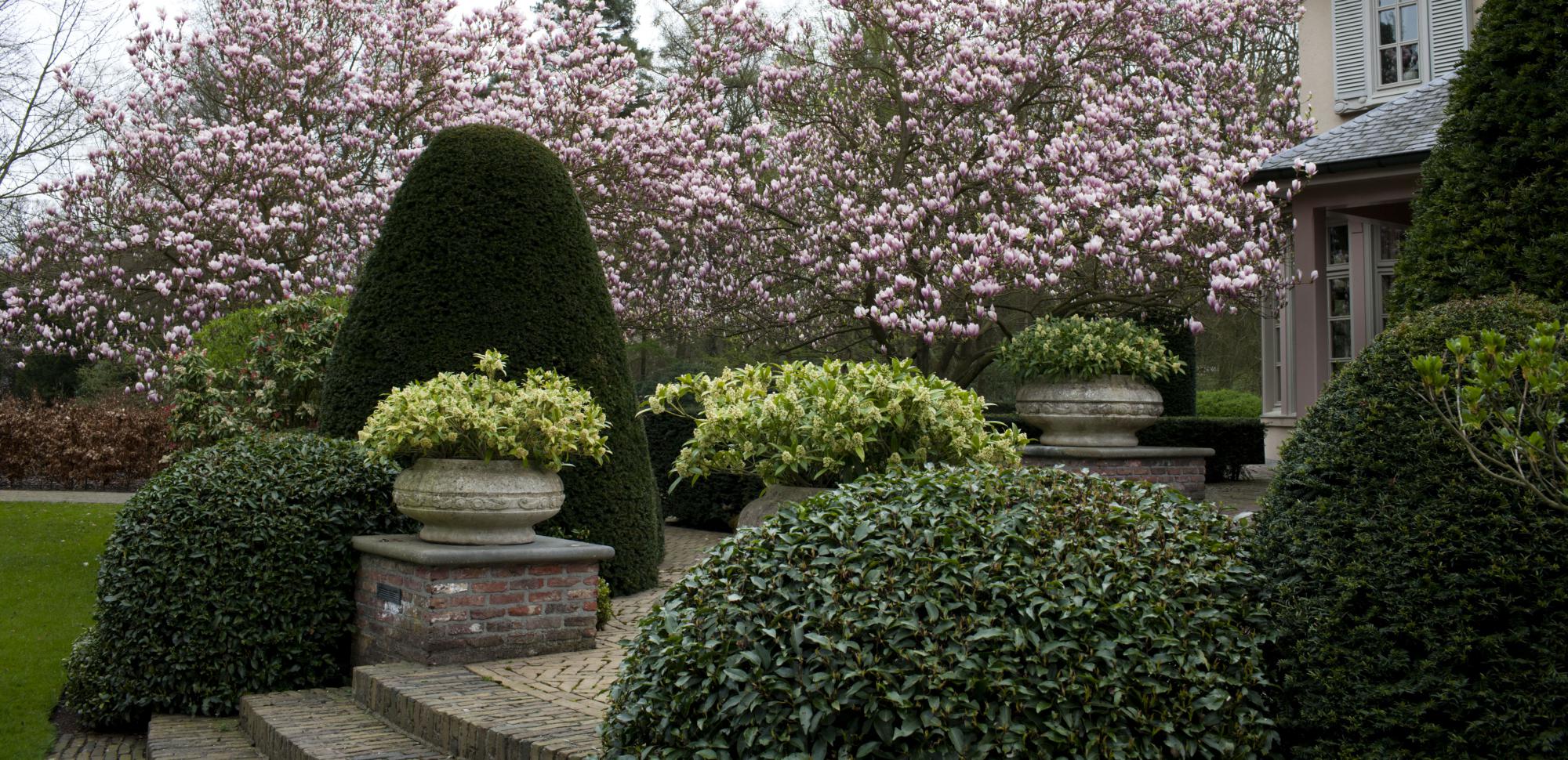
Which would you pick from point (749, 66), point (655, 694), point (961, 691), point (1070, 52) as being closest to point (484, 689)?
point (655, 694)

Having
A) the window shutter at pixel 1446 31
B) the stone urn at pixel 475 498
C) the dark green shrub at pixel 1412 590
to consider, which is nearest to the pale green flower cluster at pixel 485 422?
the stone urn at pixel 475 498

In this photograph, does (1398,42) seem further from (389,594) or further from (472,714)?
(472,714)

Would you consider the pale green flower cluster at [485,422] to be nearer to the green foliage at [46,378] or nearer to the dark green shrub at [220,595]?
the dark green shrub at [220,595]

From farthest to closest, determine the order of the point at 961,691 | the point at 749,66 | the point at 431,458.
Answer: the point at 749,66, the point at 431,458, the point at 961,691

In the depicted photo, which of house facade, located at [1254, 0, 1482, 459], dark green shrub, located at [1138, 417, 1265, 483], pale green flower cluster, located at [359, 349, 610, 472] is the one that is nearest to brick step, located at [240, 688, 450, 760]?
pale green flower cluster, located at [359, 349, 610, 472]

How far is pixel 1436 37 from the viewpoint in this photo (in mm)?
14797

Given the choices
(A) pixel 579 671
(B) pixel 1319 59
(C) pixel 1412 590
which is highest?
(B) pixel 1319 59

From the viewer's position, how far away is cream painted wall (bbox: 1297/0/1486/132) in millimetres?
16047

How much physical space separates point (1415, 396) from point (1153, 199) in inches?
389

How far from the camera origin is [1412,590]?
3.04 m

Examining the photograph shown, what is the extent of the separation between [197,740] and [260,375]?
16.8 ft

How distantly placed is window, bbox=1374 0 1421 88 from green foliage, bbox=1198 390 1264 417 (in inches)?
211

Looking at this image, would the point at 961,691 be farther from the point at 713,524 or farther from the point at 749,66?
the point at 749,66

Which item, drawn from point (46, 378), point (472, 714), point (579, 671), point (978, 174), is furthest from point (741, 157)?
point (46, 378)
